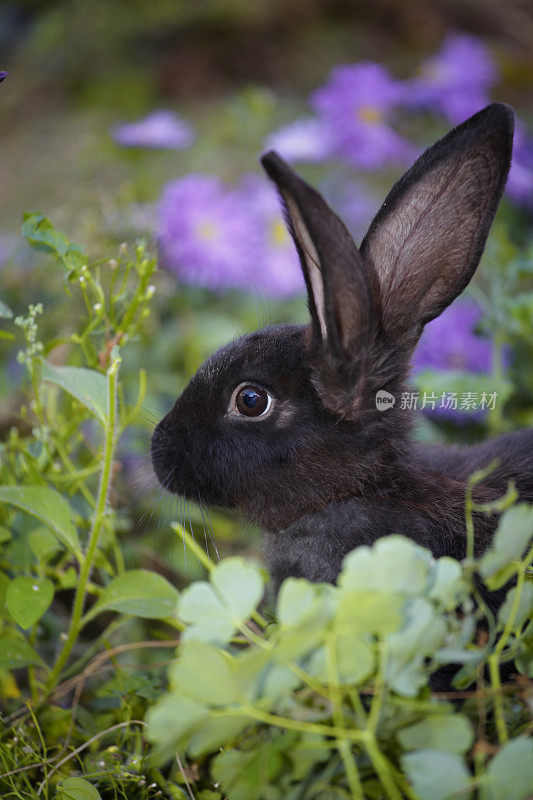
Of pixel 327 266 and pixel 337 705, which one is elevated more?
pixel 327 266

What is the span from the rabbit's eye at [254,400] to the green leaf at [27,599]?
0.59 metres

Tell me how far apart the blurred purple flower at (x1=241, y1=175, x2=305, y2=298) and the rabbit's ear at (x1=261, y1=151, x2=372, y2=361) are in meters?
2.17

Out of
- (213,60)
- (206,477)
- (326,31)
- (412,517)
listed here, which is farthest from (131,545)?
(326,31)

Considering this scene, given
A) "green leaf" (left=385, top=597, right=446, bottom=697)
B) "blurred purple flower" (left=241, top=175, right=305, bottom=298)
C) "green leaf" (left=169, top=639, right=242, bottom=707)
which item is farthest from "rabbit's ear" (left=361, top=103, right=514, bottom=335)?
"blurred purple flower" (left=241, top=175, right=305, bottom=298)

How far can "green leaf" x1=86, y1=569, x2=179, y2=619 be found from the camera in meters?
1.55

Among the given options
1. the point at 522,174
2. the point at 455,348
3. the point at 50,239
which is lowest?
the point at 455,348

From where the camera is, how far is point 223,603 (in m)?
1.08

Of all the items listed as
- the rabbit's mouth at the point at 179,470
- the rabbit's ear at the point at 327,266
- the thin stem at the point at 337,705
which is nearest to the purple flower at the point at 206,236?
the rabbit's mouth at the point at 179,470

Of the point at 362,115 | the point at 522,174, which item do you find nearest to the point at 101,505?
the point at 362,115

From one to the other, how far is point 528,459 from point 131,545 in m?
1.14

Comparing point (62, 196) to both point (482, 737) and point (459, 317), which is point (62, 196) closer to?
point (459, 317)

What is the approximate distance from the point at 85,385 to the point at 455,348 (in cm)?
171

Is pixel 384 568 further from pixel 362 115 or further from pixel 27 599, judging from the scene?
pixel 362 115

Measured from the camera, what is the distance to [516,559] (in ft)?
3.78
